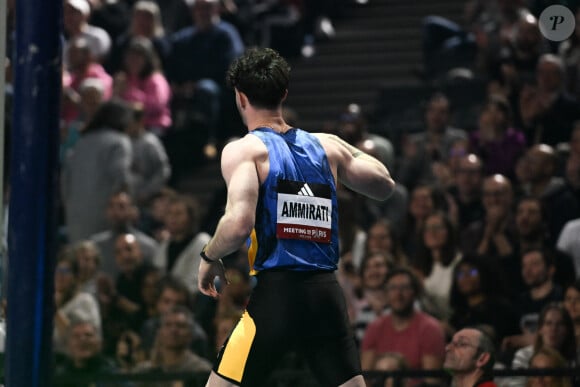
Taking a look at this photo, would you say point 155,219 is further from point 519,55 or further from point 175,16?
point 175,16

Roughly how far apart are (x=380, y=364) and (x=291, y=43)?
22.7 feet

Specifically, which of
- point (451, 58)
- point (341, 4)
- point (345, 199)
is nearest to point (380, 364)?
point (345, 199)

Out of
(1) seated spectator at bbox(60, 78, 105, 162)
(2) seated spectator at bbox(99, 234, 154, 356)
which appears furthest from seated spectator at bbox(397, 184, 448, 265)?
(1) seated spectator at bbox(60, 78, 105, 162)

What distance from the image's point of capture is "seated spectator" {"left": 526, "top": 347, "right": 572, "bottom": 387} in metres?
7.23

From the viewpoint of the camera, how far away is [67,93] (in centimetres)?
1181

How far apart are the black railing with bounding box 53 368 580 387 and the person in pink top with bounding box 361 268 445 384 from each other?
386 mm

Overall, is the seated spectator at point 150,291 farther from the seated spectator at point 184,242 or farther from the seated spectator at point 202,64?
the seated spectator at point 202,64

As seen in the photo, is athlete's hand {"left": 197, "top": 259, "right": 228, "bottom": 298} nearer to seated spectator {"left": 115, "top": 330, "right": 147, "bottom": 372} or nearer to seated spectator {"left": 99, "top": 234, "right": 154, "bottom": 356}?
seated spectator {"left": 115, "top": 330, "right": 147, "bottom": 372}

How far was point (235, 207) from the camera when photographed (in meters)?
4.71

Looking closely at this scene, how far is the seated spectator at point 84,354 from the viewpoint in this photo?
8820mm

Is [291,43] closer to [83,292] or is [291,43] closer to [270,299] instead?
[83,292]

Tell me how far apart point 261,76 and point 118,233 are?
564 centimetres

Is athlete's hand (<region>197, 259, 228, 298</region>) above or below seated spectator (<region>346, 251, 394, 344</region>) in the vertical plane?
above

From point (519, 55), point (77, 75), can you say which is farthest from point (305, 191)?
point (77, 75)
